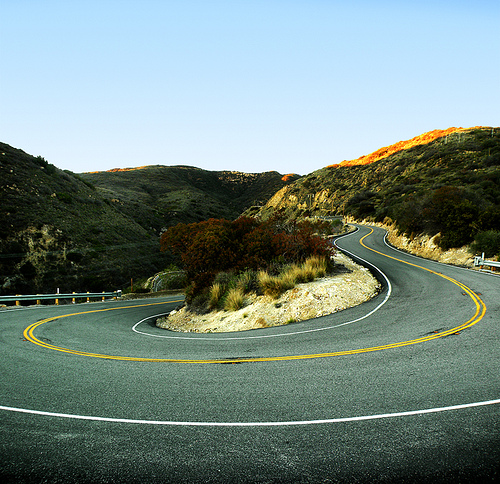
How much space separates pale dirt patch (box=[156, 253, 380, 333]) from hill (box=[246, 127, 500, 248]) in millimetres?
7194

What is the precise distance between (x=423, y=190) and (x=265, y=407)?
44.4 metres

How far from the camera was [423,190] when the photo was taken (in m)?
42.2

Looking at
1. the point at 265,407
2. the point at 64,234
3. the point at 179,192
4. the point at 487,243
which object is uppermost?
the point at 179,192

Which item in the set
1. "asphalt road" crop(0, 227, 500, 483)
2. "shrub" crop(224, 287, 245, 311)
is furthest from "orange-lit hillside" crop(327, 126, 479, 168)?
"asphalt road" crop(0, 227, 500, 483)

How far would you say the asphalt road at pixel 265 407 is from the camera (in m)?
3.71

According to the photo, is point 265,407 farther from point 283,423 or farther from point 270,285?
point 270,285

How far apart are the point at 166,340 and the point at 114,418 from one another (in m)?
6.12

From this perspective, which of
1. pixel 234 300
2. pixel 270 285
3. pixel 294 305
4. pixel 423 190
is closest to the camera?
pixel 294 305

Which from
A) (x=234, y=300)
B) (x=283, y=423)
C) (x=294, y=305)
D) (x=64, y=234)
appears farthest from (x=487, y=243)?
(x=64, y=234)

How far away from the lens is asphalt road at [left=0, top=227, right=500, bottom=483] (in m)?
3.71

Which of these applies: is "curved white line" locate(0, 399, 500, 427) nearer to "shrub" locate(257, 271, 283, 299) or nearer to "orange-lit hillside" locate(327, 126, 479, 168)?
"shrub" locate(257, 271, 283, 299)

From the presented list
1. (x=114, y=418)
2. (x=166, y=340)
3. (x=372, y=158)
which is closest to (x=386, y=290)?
(x=166, y=340)

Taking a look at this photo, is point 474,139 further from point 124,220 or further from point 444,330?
point 444,330

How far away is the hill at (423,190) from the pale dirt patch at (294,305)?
23.6 feet
